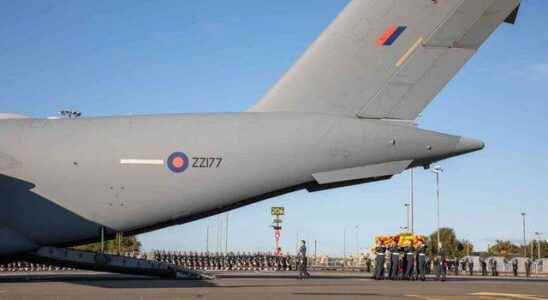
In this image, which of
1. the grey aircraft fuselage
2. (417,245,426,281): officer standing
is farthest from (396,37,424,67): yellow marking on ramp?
(417,245,426,281): officer standing

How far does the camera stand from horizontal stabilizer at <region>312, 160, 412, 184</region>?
46.5 feet

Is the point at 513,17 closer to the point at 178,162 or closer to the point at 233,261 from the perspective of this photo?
the point at 178,162

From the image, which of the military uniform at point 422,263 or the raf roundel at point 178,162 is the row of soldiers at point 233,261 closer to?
the military uniform at point 422,263

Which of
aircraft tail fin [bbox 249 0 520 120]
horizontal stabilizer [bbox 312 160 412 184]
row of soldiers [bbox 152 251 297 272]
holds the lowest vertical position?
row of soldiers [bbox 152 251 297 272]

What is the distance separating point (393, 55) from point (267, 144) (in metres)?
3.54

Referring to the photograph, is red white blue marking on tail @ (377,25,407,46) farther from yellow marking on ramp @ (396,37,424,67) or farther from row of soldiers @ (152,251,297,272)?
row of soldiers @ (152,251,297,272)

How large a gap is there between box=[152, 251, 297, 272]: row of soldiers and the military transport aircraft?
51.7 ft

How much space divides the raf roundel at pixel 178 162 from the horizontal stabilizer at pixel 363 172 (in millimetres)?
2842

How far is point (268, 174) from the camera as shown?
46.4 feet

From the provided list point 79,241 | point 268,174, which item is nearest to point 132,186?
point 79,241

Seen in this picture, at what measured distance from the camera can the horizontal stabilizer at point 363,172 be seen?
1416 centimetres

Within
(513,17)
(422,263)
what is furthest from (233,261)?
(513,17)

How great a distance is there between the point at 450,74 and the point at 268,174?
186 inches

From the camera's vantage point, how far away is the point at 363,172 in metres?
14.3
